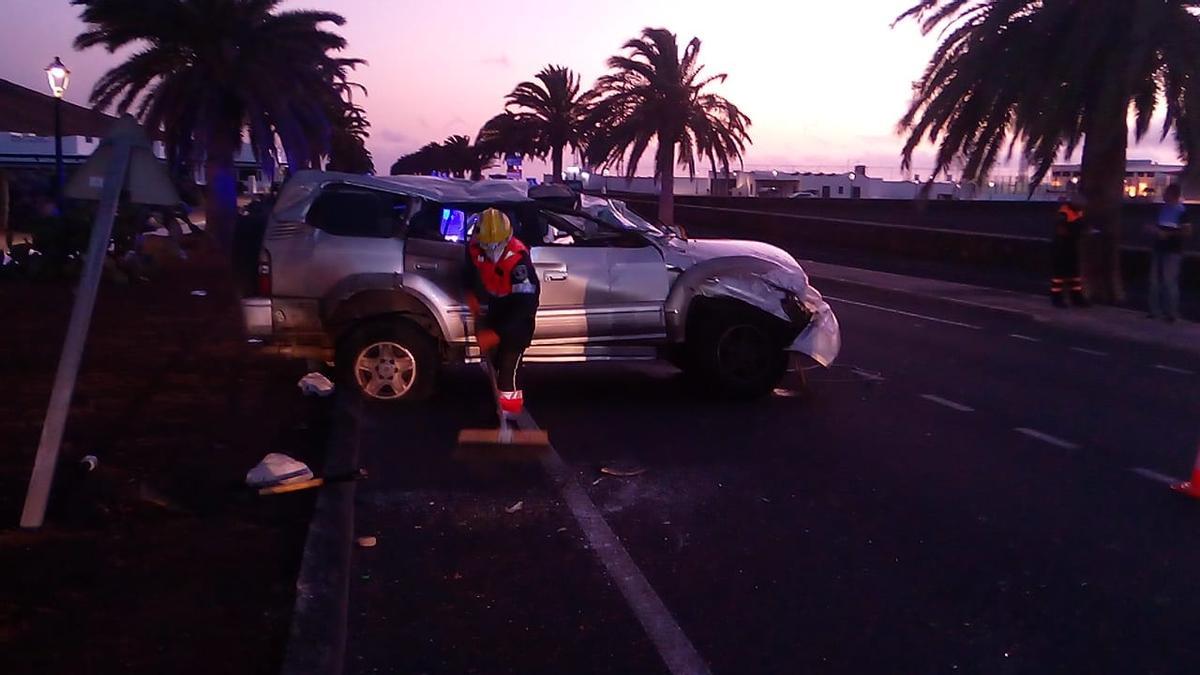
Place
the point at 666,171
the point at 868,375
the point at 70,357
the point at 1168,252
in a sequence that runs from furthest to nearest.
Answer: the point at 666,171, the point at 1168,252, the point at 868,375, the point at 70,357

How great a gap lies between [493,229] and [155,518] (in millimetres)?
3288

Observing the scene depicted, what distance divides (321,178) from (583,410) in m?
3.09

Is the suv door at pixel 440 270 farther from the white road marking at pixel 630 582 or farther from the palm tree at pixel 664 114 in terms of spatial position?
the palm tree at pixel 664 114

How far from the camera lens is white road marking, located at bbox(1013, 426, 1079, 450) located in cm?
968

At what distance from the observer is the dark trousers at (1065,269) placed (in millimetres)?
20438

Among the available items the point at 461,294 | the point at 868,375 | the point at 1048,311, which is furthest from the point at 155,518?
the point at 1048,311

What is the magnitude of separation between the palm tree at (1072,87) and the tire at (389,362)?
1322cm

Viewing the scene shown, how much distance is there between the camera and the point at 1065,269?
20.6 meters

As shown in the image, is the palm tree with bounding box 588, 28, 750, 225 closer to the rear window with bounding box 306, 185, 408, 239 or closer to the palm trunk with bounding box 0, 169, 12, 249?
the palm trunk with bounding box 0, 169, 12, 249

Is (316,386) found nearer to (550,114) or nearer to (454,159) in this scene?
(550,114)

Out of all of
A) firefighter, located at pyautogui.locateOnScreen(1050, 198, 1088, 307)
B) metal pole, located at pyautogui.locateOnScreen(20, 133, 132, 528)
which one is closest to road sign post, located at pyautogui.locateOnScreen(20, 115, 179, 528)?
metal pole, located at pyautogui.locateOnScreen(20, 133, 132, 528)

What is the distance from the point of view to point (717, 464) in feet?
29.3

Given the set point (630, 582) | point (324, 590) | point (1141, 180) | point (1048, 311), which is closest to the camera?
point (324, 590)

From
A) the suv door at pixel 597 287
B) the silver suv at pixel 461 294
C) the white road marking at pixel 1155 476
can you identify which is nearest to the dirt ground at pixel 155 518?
the silver suv at pixel 461 294
